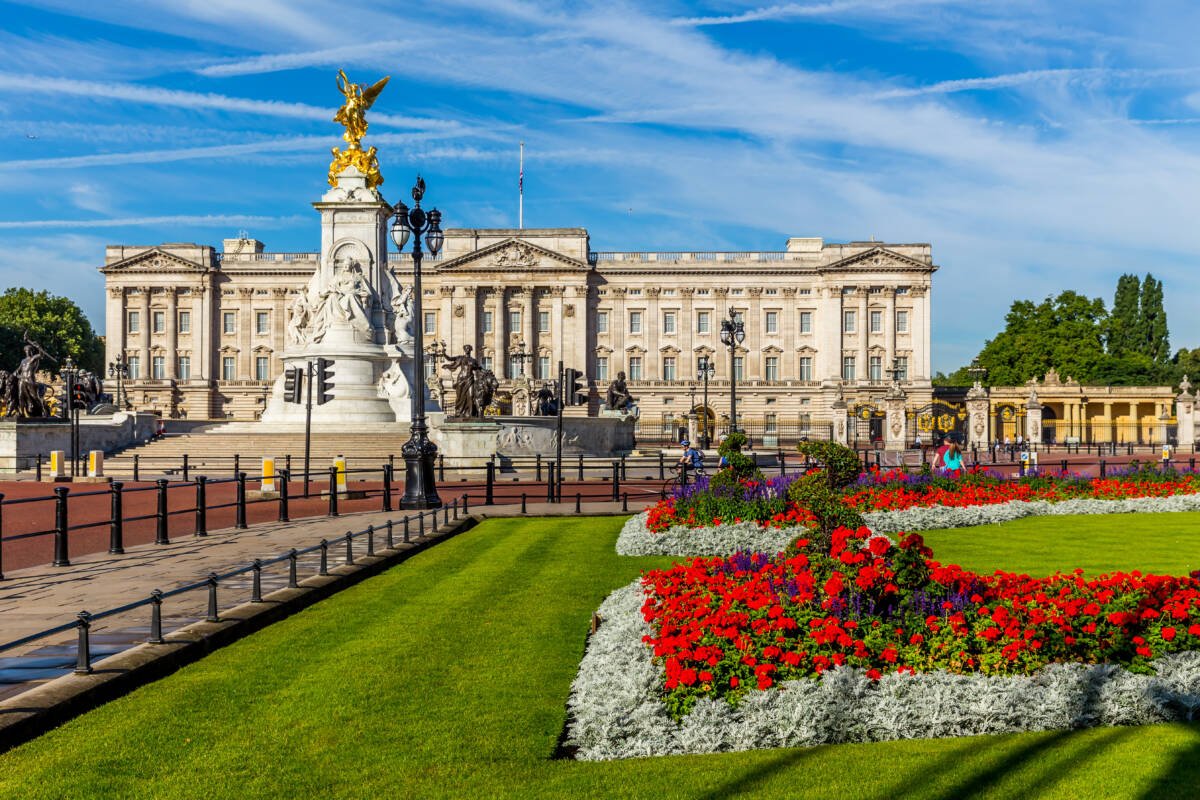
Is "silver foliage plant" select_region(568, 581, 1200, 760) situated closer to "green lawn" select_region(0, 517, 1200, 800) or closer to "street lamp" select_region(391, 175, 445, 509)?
"green lawn" select_region(0, 517, 1200, 800)

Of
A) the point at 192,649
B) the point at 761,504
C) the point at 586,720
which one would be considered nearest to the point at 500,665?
the point at 586,720

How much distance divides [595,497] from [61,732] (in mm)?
20095

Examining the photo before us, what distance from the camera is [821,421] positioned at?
100875 millimetres

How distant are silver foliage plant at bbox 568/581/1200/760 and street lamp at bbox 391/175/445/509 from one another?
48.1ft

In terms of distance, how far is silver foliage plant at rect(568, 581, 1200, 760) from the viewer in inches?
264

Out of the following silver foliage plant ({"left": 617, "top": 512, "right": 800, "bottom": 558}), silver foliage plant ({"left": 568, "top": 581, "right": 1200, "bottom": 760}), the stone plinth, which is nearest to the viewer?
silver foliage plant ({"left": 568, "top": 581, "right": 1200, "bottom": 760})

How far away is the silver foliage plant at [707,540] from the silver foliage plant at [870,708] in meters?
8.15

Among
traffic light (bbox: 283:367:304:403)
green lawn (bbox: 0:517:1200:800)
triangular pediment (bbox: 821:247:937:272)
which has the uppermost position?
triangular pediment (bbox: 821:247:937:272)

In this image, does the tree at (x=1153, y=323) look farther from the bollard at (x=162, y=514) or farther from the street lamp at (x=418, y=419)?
the bollard at (x=162, y=514)

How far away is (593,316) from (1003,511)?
85096 mm

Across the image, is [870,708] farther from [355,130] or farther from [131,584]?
[355,130]

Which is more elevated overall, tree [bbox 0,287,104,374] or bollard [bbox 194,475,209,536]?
tree [bbox 0,287,104,374]

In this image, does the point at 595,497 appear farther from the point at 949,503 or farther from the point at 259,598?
the point at 259,598

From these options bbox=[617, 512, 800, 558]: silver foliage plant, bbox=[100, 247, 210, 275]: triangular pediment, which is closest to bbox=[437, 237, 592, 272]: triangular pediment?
bbox=[100, 247, 210, 275]: triangular pediment
